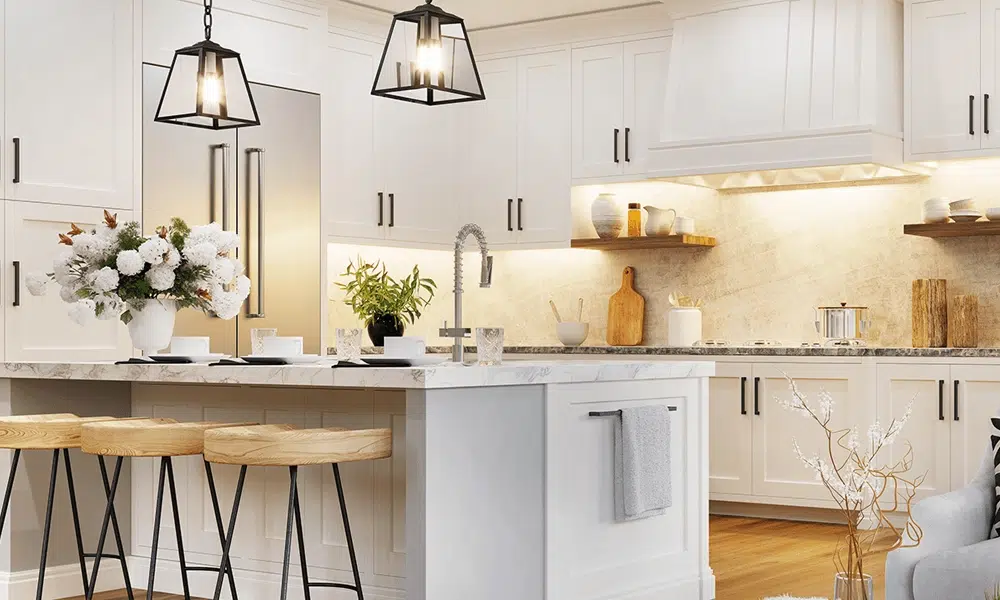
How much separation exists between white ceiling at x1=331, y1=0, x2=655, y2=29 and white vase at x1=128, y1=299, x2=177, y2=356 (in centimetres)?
286

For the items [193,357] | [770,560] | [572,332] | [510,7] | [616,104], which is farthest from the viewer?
[572,332]

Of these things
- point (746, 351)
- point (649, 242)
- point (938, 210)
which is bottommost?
point (746, 351)

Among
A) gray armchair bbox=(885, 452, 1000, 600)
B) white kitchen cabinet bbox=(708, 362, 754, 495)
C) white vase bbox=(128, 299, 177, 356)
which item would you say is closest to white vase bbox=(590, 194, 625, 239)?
white kitchen cabinet bbox=(708, 362, 754, 495)

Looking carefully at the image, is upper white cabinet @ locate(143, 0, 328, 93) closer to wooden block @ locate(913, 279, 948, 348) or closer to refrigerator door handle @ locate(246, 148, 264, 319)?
refrigerator door handle @ locate(246, 148, 264, 319)

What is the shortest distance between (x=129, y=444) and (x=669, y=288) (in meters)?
4.09

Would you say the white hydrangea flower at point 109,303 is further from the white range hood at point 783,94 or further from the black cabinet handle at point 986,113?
the black cabinet handle at point 986,113

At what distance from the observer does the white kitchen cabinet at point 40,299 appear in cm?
526

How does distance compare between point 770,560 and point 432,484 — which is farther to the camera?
point 770,560

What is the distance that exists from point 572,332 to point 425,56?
3.54 metres

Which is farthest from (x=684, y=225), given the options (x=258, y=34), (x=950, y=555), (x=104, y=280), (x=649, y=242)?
(x=950, y=555)

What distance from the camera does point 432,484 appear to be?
3.48m

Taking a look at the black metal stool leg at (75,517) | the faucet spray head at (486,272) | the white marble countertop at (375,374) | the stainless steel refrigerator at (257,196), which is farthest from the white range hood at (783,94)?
the black metal stool leg at (75,517)

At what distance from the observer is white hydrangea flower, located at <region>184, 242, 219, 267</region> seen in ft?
14.5

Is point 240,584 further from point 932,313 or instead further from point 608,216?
point 932,313
